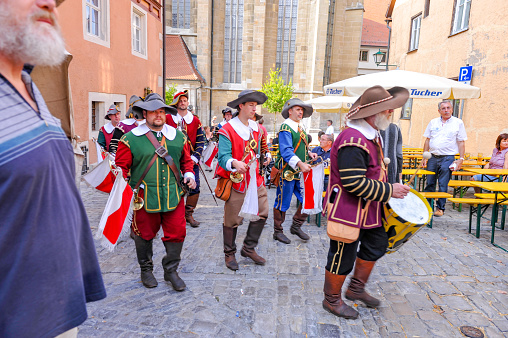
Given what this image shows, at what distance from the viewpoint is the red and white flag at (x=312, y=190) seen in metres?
5.29

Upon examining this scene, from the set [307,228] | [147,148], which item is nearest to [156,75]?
[307,228]

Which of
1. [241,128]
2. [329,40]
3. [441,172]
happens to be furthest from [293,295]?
[329,40]

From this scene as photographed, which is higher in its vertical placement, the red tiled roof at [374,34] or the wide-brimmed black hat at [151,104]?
the red tiled roof at [374,34]

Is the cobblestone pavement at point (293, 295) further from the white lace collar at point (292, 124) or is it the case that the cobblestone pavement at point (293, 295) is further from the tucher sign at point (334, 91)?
the tucher sign at point (334, 91)

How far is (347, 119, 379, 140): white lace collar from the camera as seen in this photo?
298 cm

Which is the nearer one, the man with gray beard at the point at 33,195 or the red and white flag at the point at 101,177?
the man with gray beard at the point at 33,195

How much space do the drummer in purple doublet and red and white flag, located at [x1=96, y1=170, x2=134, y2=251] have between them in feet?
6.25

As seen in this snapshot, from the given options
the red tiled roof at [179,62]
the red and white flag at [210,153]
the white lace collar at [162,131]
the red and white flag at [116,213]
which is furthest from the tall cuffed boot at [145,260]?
the red tiled roof at [179,62]

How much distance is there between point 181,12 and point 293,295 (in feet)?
108

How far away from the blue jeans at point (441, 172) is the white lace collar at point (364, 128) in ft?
14.7

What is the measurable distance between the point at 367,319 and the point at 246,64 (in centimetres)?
3067

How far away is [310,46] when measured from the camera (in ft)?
106

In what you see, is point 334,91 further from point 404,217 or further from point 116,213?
point 116,213

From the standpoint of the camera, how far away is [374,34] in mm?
45938
